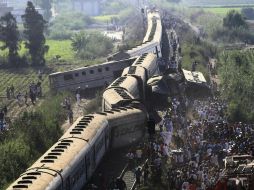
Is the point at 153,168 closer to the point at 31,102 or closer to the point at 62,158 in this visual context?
the point at 62,158

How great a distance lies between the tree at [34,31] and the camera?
62.7m

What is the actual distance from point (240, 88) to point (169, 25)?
45539 millimetres

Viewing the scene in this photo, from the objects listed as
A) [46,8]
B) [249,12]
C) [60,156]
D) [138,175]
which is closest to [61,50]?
[46,8]

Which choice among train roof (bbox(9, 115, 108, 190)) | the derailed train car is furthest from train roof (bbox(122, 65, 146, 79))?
train roof (bbox(9, 115, 108, 190))

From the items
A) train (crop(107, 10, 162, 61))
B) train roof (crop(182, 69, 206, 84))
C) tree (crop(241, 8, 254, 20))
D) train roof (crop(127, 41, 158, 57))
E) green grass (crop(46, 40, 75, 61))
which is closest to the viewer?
train roof (crop(182, 69, 206, 84))

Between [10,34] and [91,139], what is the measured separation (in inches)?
1705

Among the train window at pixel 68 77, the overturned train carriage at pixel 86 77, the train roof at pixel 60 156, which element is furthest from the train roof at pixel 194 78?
the train roof at pixel 60 156

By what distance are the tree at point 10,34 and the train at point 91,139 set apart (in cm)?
2948

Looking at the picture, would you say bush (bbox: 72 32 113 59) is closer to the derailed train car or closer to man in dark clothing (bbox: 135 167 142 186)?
the derailed train car

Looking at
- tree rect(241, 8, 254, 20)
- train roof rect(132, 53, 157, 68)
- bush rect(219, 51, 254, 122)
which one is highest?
train roof rect(132, 53, 157, 68)

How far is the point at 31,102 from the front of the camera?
137ft

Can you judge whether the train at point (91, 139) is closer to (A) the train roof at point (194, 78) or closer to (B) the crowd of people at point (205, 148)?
(B) the crowd of people at point (205, 148)

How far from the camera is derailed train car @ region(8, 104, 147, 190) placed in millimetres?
17828

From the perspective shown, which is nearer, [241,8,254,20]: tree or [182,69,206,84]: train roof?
[182,69,206,84]: train roof
